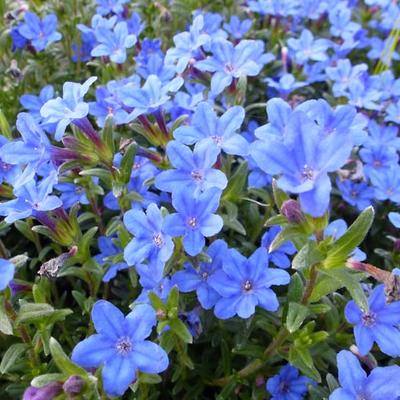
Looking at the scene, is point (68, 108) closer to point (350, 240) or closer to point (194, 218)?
point (194, 218)

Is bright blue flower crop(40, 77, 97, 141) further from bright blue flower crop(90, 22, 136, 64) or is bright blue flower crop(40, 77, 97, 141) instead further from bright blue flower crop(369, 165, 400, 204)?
bright blue flower crop(369, 165, 400, 204)

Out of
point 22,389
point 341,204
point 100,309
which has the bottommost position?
point 22,389

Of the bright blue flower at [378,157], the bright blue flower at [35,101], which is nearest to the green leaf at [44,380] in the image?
the bright blue flower at [35,101]

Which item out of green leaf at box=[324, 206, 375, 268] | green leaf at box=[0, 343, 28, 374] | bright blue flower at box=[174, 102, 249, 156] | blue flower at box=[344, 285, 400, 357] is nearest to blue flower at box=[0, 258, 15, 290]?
green leaf at box=[0, 343, 28, 374]

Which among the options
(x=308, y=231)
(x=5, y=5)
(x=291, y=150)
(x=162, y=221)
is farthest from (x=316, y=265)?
(x=5, y=5)

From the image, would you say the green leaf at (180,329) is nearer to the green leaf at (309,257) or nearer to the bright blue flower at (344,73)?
the green leaf at (309,257)

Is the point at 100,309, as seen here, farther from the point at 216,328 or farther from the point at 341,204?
the point at 341,204
